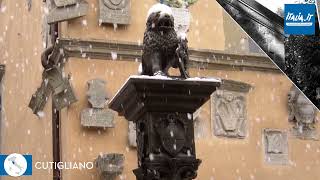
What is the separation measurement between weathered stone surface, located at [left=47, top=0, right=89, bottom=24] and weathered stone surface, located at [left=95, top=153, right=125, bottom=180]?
1955mm

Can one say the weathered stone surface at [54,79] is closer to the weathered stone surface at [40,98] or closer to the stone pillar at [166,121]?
the weathered stone surface at [40,98]

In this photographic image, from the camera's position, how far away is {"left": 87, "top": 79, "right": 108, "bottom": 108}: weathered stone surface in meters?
10.1

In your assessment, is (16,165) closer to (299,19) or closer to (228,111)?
(228,111)

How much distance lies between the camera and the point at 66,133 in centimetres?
1011

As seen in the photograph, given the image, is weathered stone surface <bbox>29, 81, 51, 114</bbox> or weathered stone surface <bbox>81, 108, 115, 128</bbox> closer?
weathered stone surface <bbox>81, 108, 115, 128</bbox>

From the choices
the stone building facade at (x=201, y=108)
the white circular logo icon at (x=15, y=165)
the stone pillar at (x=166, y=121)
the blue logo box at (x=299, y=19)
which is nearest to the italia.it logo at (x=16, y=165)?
the white circular logo icon at (x=15, y=165)

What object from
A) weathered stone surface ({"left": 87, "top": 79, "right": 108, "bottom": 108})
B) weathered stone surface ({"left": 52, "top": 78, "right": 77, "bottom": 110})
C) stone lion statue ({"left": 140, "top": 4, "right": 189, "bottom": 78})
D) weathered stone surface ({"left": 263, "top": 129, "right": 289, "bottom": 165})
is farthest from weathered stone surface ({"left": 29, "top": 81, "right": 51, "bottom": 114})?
stone lion statue ({"left": 140, "top": 4, "right": 189, "bottom": 78})

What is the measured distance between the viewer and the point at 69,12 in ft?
33.8

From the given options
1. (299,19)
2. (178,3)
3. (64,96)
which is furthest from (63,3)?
(299,19)

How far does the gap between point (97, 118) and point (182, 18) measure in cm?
211

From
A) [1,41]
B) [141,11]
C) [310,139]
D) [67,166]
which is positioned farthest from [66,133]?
[1,41]

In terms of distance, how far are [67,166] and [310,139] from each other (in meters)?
3.85

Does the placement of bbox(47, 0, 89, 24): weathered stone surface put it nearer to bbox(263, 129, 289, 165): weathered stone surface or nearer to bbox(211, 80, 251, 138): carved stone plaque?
bbox(211, 80, 251, 138): carved stone plaque

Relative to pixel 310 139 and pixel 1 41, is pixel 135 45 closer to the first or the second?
pixel 310 139
